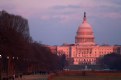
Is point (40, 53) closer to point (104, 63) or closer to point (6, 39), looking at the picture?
point (6, 39)

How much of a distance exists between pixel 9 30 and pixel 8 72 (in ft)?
21.8

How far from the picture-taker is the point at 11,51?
81.4 meters

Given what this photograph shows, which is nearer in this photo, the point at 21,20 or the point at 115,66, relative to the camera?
the point at 21,20

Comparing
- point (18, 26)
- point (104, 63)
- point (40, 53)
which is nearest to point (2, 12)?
point (18, 26)

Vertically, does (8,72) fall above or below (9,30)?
below

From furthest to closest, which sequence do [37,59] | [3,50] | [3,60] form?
[37,59]
[3,60]
[3,50]

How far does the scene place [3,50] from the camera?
77.3 meters

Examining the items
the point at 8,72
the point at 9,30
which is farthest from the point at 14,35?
the point at 8,72

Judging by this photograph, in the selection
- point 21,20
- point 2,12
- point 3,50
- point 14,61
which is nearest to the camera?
point 3,50

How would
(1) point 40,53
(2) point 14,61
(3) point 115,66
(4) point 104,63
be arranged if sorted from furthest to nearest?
(4) point 104,63 → (3) point 115,66 → (1) point 40,53 → (2) point 14,61

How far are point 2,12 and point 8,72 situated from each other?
2155cm

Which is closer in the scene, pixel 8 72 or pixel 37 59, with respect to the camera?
pixel 8 72

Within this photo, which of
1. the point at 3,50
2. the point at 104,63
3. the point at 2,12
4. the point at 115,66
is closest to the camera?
the point at 3,50

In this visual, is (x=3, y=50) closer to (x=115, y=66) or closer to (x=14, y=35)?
(x=14, y=35)
